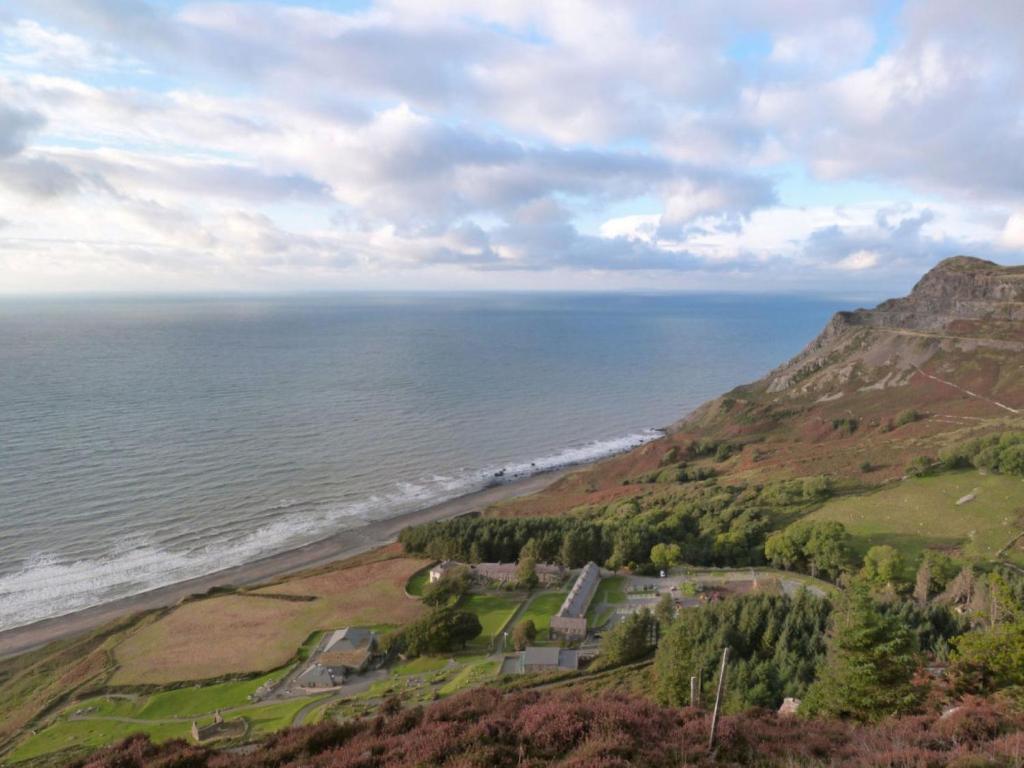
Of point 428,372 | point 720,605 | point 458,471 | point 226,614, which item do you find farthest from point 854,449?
point 428,372

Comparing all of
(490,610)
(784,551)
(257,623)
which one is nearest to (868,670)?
(784,551)

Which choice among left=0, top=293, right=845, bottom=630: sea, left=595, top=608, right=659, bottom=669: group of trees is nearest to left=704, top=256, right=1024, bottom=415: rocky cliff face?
left=0, top=293, right=845, bottom=630: sea

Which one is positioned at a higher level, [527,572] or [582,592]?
[582,592]

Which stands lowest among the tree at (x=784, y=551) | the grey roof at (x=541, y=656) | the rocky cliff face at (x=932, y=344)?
the grey roof at (x=541, y=656)

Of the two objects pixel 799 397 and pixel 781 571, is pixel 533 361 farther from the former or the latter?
pixel 781 571

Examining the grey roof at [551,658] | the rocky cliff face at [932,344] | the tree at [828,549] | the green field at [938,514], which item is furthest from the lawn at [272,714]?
the rocky cliff face at [932,344]

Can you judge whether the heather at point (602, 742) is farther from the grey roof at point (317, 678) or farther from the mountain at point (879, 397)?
the mountain at point (879, 397)

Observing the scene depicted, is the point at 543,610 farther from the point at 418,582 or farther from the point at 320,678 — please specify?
the point at 320,678

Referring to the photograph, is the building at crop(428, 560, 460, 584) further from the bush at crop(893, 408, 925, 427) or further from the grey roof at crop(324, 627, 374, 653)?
the bush at crop(893, 408, 925, 427)
